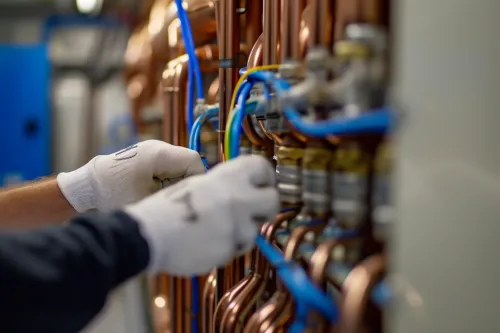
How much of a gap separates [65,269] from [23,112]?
2882mm

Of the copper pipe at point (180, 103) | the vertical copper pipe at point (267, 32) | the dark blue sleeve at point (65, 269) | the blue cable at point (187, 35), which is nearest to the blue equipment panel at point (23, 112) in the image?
the copper pipe at point (180, 103)

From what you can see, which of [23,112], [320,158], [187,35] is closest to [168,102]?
[187,35]

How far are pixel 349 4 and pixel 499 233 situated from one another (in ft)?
1.02

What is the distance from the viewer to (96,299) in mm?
717

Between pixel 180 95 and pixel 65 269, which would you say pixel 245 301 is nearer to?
pixel 65 269

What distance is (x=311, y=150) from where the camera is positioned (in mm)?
781

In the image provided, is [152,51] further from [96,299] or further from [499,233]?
[499,233]

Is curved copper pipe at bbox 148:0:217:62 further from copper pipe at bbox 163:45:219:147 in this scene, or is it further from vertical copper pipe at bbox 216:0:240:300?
vertical copper pipe at bbox 216:0:240:300

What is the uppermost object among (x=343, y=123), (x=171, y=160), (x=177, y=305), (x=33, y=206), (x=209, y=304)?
(x=343, y=123)

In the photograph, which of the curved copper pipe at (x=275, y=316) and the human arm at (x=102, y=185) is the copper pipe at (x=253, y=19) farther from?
the curved copper pipe at (x=275, y=316)

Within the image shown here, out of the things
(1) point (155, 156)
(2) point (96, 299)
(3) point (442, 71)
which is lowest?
(2) point (96, 299)

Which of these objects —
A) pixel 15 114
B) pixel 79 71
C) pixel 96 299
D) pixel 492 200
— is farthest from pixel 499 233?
pixel 79 71

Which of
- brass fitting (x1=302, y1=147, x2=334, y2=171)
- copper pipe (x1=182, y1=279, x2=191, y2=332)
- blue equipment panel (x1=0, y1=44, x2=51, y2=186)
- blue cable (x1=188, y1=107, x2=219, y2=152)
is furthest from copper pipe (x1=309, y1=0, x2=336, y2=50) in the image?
blue equipment panel (x1=0, y1=44, x2=51, y2=186)

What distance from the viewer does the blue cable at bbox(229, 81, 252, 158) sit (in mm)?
973
